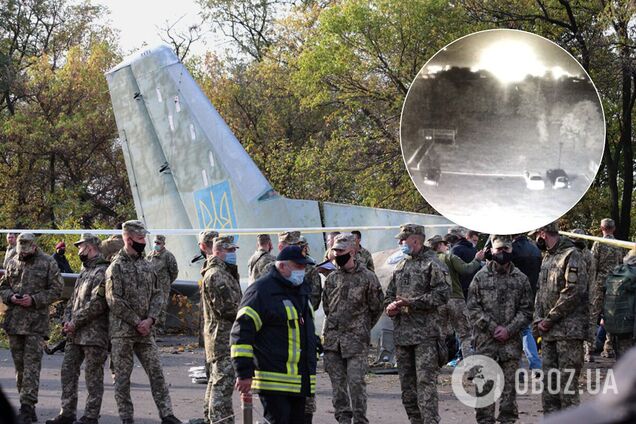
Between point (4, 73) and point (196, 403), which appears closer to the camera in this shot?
point (196, 403)

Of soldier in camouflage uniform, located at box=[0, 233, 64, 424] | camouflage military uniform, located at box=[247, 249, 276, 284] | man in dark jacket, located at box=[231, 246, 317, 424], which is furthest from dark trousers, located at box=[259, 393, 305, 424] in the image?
camouflage military uniform, located at box=[247, 249, 276, 284]

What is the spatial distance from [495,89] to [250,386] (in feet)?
8.11

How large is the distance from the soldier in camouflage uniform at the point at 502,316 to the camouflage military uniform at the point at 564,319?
224 millimetres

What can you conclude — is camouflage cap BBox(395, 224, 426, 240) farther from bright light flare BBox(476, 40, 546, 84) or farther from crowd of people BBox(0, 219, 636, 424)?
bright light flare BBox(476, 40, 546, 84)

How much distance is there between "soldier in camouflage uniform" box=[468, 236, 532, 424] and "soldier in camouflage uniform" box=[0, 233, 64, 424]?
13.6 ft

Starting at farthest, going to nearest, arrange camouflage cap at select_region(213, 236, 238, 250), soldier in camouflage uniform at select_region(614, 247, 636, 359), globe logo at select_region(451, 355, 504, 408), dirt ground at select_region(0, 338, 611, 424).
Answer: soldier in camouflage uniform at select_region(614, 247, 636, 359), dirt ground at select_region(0, 338, 611, 424), globe logo at select_region(451, 355, 504, 408), camouflage cap at select_region(213, 236, 238, 250)

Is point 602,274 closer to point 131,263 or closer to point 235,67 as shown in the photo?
point 131,263

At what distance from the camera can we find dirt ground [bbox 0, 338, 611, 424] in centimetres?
944

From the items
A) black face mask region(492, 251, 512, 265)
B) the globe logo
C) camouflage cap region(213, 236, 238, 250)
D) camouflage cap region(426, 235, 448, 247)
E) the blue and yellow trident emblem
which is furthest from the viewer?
the blue and yellow trident emblem

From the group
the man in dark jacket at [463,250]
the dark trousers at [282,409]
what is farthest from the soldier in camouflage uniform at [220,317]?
the man in dark jacket at [463,250]

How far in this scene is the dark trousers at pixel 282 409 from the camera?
253 inches

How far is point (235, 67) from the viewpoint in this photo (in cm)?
3869

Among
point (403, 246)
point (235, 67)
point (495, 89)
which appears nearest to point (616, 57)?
point (403, 246)

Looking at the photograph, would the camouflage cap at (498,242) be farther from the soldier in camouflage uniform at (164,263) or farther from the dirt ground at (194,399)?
the soldier in camouflage uniform at (164,263)
